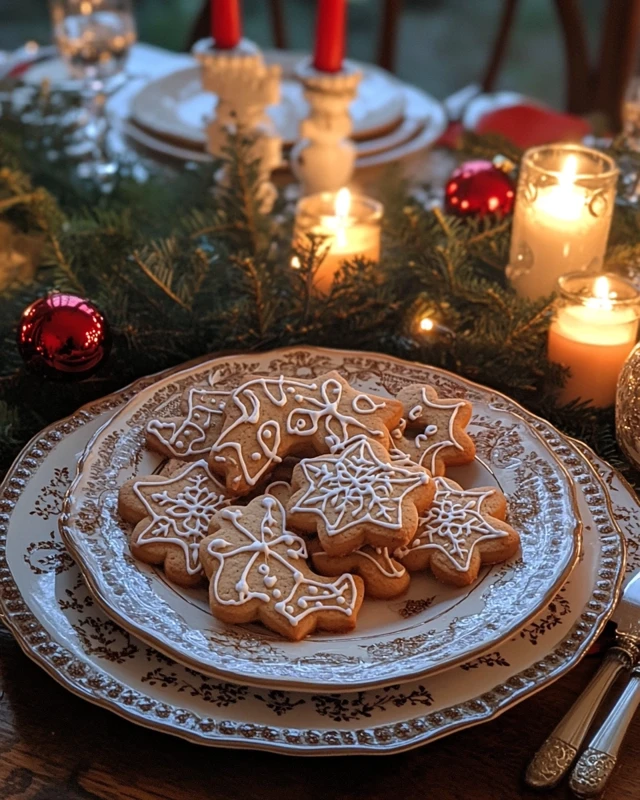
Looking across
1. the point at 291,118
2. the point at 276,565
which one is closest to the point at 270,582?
the point at 276,565

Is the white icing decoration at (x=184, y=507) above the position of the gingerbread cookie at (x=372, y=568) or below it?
above

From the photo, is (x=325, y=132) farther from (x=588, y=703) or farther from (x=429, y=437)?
(x=588, y=703)

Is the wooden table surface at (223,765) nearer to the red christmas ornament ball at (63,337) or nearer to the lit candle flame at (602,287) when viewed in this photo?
the red christmas ornament ball at (63,337)

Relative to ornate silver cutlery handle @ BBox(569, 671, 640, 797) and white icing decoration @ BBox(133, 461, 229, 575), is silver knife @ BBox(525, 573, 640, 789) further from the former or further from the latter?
white icing decoration @ BBox(133, 461, 229, 575)

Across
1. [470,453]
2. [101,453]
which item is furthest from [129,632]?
[470,453]

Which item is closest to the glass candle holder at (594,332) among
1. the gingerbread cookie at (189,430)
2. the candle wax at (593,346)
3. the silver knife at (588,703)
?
the candle wax at (593,346)

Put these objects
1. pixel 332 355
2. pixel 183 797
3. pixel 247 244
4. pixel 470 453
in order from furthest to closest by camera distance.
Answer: pixel 247 244 < pixel 332 355 < pixel 470 453 < pixel 183 797

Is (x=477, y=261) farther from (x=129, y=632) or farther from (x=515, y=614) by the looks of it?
(x=129, y=632)
